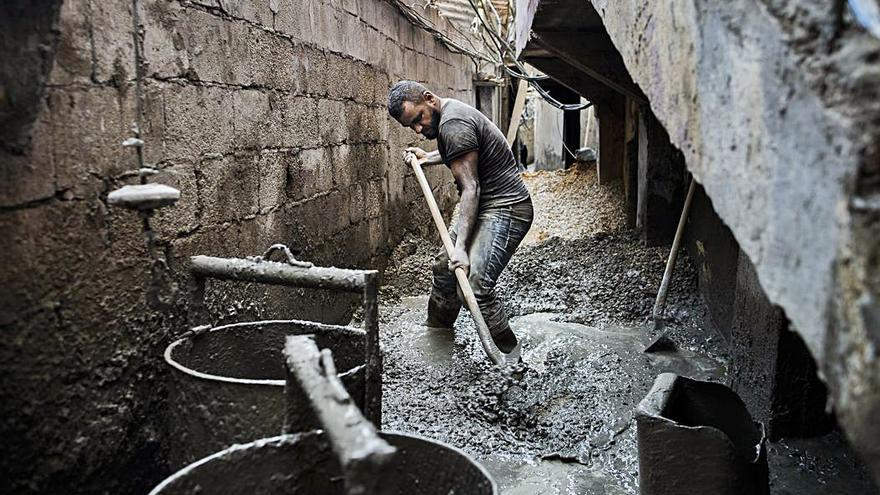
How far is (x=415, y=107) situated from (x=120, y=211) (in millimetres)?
2302

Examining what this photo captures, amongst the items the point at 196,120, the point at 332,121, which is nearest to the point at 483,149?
the point at 332,121

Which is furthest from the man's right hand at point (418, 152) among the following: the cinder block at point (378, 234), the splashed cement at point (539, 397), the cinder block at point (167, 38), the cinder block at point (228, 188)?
the cinder block at point (167, 38)

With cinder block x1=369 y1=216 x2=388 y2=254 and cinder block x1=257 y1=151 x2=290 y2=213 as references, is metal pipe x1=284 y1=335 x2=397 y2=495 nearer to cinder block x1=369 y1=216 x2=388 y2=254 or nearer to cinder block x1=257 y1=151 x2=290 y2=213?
cinder block x1=257 y1=151 x2=290 y2=213

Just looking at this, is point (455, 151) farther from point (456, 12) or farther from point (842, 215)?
point (456, 12)

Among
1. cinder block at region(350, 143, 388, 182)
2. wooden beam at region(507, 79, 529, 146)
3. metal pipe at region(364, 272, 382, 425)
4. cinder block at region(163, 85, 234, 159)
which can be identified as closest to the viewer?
metal pipe at region(364, 272, 382, 425)

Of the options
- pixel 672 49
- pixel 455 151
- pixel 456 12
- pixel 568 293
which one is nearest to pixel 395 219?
pixel 568 293

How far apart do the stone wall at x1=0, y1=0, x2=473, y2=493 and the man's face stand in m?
0.61

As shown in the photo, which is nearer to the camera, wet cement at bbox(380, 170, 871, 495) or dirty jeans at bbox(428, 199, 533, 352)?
wet cement at bbox(380, 170, 871, 495)

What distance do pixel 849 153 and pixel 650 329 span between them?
14.2ft

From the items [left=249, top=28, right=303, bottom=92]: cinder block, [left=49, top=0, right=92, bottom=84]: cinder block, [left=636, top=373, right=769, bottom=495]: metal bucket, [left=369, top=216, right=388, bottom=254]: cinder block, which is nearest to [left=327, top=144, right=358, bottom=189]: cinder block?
[left=369, top=216, right=388, bottom=254]: cinder block

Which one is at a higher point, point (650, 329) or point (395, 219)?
point (395, 219)

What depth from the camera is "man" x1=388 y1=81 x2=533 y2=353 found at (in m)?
4.38

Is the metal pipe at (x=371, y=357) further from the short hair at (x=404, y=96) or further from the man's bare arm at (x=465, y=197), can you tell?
the short hair at (x=404, y=96)

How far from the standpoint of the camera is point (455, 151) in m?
4.33
